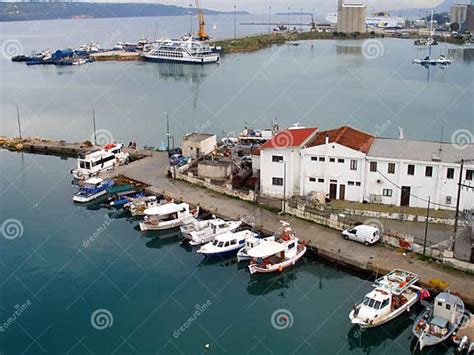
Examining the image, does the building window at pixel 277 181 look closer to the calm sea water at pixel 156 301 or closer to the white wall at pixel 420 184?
the white wall at pixel 420 184

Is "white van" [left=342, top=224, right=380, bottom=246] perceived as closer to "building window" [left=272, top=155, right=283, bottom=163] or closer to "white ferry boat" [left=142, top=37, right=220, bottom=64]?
"building window" [left=272, top=155, right=283, bottom=163]

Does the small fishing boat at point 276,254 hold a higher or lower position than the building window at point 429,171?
lower

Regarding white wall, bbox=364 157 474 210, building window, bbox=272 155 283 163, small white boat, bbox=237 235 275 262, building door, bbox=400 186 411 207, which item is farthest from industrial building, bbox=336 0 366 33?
small white boat, bbox=237 235 275 262

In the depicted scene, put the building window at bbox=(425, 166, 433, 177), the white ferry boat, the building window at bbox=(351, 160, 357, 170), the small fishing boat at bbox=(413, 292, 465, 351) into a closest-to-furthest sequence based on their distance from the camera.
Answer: the small fishing boat at bbox=(413, 292, 465, 351) < the building window at bbox=(425, 166, 433, 177) < the building window at bbox=(351, 160, 357, 170) < the white ferry boat

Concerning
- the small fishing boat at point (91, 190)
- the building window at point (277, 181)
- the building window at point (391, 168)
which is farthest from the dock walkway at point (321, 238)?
the building window at point (391, 168)

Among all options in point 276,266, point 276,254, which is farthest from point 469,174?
point 276,266

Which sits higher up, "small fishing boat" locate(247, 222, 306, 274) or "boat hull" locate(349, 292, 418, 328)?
"small fishing boat" locate(247, 222, 306, 274)
